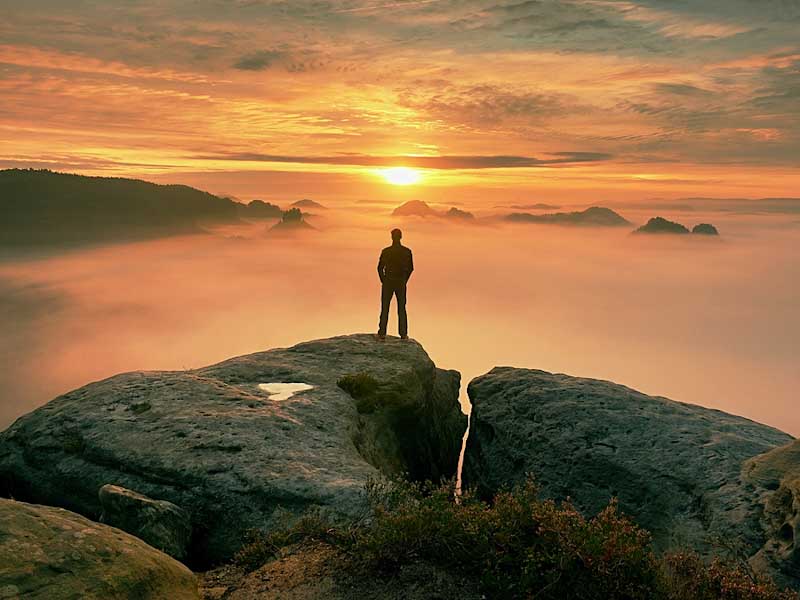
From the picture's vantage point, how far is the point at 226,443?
43.5 feet

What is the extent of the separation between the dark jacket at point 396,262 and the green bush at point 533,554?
16481 mm

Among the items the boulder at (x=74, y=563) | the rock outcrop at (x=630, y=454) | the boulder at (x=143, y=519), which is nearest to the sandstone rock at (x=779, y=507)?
the rock outcrop at (x=630, y=454)

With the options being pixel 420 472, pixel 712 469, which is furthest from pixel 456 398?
pixel 712 469

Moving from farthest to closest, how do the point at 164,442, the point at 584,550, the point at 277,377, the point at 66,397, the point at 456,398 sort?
the point at 456,398, the point at 277,377, the point at 66,397, the point at 164,442, the point at 584,550

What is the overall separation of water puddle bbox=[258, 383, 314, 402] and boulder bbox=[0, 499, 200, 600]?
9.62 metres

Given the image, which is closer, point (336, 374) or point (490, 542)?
point (490, 542)

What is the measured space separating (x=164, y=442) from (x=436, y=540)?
7869 millimetres

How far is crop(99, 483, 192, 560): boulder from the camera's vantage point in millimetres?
9820

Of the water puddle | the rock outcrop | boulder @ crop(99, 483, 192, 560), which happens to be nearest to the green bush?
boulder @ crop(99, 483, 192, 560)

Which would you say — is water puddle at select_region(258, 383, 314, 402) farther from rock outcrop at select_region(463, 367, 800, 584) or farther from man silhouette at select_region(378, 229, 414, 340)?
rock outcrop at select_region(463, 367, 800, 584)

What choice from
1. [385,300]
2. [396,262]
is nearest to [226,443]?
[385,300]

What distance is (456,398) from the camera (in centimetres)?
2709

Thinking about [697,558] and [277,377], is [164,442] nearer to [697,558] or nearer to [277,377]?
[277,377]

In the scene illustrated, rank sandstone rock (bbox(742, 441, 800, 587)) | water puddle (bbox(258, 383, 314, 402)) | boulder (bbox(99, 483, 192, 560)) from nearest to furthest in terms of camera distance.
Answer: boulder (bbox(99, 483, 192, 560)) → sandstone rock (bbox(742, 441, 800, 587)) → water puddle (bbox(258, 383, 314, 402))
